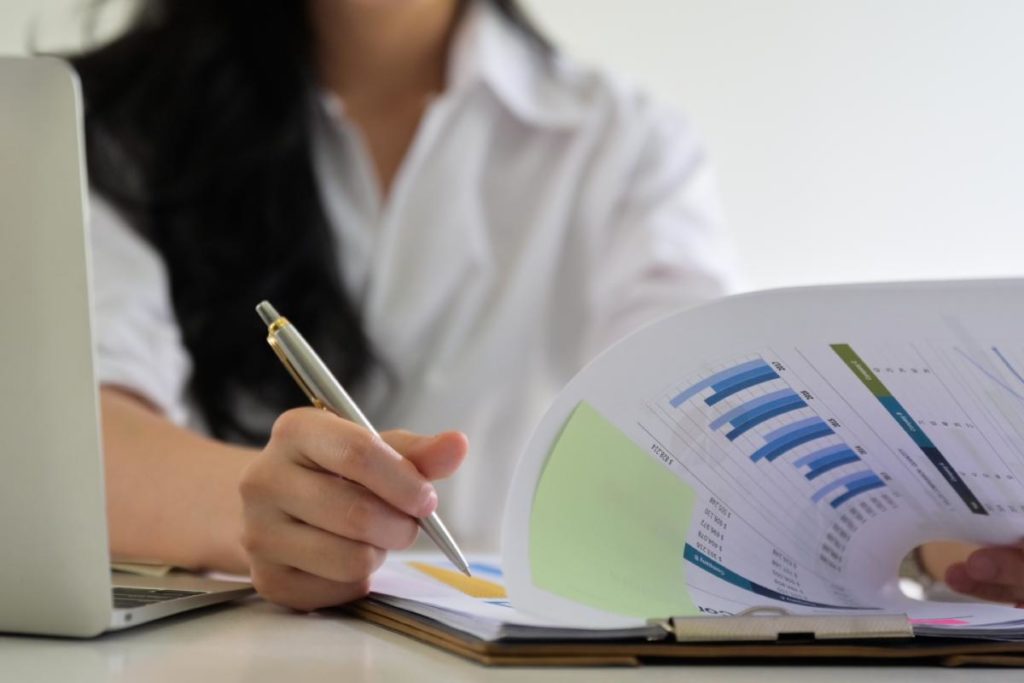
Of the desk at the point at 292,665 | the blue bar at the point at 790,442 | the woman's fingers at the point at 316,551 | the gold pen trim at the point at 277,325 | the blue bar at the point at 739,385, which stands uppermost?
the gold pen trim at the point at 277,325

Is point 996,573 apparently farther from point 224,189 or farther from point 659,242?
point 224,189

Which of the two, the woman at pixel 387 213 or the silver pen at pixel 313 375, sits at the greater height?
the woman at pixel 387 213

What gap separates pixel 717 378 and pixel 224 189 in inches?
34.7

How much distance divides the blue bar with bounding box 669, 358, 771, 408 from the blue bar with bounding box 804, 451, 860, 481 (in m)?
0.07

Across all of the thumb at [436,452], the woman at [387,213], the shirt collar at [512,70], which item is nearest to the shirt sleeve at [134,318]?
the woman at [387,213]

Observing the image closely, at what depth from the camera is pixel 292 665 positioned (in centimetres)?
38

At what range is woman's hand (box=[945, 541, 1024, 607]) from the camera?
49 centimetres

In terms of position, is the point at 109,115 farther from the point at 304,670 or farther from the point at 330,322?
the point at 304,670

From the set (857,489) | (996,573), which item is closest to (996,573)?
(996,573)

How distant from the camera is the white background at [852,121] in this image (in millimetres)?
2152

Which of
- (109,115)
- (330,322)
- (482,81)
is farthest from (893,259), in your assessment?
(109,115)

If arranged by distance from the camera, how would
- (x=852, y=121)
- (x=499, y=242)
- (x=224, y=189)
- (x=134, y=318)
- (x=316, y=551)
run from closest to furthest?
(x=316, y=551) → (x=134, y=318) → (x=224, y=189) → (x=499, y=242) → (x=852, y=121)

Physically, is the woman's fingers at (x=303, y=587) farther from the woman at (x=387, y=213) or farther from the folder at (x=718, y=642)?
the woman at (x=387, y=213)

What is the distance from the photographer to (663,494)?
435 millimetres
